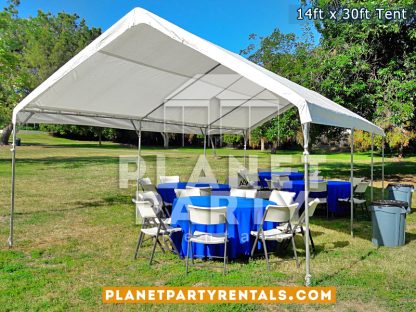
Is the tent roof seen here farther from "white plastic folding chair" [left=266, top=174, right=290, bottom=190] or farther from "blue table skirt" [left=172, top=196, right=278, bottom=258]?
"white plastic folding chair" [left=266, top=174, right=290, bottom=190]

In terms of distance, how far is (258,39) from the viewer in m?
22.5

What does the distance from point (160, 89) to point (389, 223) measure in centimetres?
492

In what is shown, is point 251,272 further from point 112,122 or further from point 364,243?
point 112,122

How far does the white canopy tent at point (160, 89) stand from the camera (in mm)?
4871

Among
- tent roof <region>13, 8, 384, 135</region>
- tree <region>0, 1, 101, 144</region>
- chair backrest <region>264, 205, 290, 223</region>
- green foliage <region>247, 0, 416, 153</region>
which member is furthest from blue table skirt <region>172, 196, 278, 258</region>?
tree <region>0, 1, 101, 144</region>

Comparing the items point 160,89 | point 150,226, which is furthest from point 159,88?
point 150,226

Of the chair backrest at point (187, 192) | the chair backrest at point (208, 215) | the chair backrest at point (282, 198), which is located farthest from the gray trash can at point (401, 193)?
the chair backrest at point (208, 215)

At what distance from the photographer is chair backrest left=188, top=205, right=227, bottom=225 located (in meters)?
4.72

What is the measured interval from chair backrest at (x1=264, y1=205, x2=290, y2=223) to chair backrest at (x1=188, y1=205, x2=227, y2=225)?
0.55 meters

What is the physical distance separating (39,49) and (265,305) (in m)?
41.2

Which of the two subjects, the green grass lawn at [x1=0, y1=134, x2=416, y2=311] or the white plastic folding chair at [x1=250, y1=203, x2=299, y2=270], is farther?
the white plastic folding chair at [x1=250, y1=203, x2=299, y2=270]

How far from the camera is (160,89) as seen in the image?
8.15 meters

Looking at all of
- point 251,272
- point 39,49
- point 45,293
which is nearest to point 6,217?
point 45,293

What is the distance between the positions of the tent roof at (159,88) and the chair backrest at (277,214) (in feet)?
3.89
